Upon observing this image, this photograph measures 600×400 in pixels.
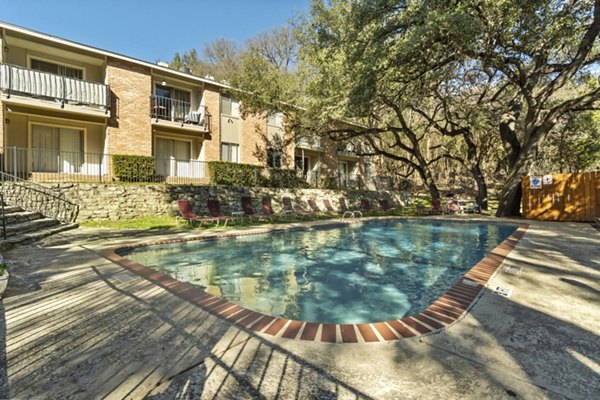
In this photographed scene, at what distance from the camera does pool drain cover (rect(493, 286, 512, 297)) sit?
4078 millimetres

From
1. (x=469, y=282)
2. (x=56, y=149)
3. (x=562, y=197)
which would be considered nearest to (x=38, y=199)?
(x=56, y=149)

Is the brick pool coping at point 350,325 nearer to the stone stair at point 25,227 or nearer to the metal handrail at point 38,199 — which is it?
the stone stair at point 25,227

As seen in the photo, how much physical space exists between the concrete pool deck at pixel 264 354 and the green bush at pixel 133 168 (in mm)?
11536

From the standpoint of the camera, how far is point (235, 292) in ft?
17.7

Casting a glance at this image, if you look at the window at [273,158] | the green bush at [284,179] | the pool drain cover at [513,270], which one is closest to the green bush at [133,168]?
the green bush at [284,179]

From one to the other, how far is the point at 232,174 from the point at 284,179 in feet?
13.0

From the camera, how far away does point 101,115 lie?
570 inches

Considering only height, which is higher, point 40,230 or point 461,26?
point 461,26

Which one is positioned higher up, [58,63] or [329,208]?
[58,63]

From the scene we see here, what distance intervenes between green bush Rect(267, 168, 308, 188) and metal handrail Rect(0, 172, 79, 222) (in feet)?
35.3

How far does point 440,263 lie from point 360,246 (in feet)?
8.45

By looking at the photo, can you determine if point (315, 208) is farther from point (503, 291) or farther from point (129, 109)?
point (503, 291)

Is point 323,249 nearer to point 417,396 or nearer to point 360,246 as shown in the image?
point 360,246

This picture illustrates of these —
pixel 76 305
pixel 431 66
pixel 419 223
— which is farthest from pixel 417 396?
pixel 419 223
